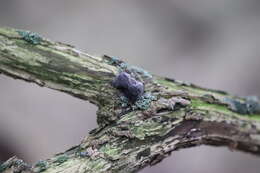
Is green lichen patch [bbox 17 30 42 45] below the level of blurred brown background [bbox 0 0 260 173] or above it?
below

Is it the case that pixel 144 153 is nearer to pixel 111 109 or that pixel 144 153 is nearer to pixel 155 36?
pixel 111 109

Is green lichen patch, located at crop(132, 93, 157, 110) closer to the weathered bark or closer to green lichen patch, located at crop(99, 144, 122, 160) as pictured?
the weathered bark

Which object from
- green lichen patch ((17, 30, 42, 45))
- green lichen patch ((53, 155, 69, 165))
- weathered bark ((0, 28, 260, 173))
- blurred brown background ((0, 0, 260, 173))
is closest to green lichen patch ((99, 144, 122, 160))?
weathered bark ((0, 28, 260, 173))

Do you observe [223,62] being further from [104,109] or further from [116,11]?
[104,109]

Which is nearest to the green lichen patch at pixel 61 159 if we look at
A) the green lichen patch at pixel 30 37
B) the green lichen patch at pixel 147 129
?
the green lichen patch at pixel 147 129

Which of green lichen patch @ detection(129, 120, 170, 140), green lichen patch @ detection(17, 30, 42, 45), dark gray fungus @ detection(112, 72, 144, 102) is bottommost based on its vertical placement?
green lichen patch @ detection(129, 120, 170, 140)

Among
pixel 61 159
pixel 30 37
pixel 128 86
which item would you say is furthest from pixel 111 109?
pixel 30 37

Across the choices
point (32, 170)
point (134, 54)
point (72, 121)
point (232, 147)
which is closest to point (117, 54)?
point (134, 54)
